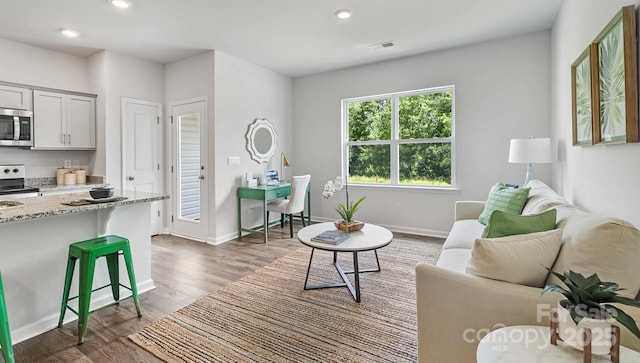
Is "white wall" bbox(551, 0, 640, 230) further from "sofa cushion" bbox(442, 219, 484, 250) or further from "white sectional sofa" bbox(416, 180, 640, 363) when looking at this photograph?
"sofa cushion" bbox(442, 219, 484, 250)

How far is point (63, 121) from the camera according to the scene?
403 centimetres

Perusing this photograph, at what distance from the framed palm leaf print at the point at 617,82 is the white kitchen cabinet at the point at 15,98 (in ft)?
17.8

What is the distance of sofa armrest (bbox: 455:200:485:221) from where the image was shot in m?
3.31

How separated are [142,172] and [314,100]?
2946mm

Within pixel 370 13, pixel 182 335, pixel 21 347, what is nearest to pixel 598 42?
pixel 370 13

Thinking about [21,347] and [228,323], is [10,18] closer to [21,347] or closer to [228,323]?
[21,347]

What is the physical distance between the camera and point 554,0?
2.95m

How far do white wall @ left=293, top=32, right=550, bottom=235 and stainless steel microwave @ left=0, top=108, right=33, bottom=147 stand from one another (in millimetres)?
3888

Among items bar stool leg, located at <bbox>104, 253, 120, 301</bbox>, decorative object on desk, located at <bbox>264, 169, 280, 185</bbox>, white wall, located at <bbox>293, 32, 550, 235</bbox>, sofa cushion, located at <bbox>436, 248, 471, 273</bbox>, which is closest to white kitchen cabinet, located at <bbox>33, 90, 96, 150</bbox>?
decorative object on desk, located at <bbox>264, 169, 280, 185</bbox>

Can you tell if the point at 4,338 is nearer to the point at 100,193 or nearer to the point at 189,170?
the point at 100,193

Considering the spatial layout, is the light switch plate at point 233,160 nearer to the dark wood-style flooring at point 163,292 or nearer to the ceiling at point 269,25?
the dark wood-style flooring at point 163,292

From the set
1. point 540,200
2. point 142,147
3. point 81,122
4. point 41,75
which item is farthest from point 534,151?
point 41,75

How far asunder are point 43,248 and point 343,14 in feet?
10.4

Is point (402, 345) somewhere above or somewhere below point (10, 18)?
below
